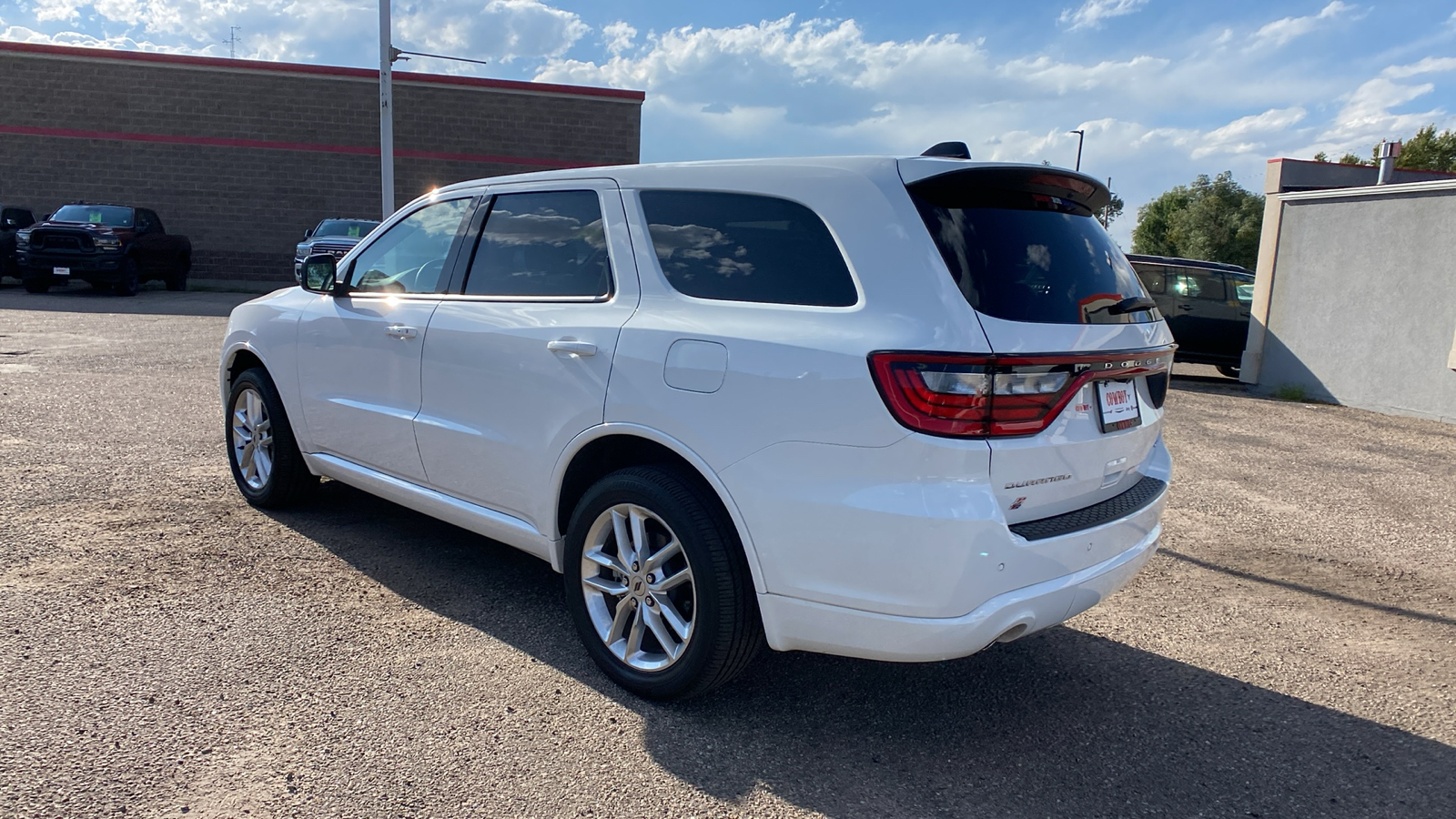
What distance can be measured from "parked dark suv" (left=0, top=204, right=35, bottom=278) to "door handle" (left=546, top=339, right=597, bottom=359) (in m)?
22.0

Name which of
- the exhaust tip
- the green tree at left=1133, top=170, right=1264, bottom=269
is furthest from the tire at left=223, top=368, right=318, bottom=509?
the green tree at left=1133, top=170, right=1264, bottom=269

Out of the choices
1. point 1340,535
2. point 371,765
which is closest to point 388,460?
point 371,765

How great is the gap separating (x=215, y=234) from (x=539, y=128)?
8377mm

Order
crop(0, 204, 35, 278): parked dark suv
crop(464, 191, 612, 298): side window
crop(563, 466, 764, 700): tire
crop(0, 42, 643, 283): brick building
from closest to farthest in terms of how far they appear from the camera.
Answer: crop(563, 466, 764, 700): tire < crop(464, 191, 612, 298): side window < crop(0, 204, 35, 278): parked dark suv < crop(0, 42, 643, 283): brick building

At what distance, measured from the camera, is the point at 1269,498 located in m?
6.55

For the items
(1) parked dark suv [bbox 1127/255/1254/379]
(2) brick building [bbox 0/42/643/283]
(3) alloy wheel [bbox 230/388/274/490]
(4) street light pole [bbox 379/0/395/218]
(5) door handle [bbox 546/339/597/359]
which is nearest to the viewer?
(5) door handle [bbox 546/339/597/359]

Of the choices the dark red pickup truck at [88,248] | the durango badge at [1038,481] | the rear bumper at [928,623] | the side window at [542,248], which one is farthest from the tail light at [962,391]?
the dark red pickup truck at [88,248]

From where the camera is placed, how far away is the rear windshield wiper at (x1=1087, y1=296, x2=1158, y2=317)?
3.03 meters

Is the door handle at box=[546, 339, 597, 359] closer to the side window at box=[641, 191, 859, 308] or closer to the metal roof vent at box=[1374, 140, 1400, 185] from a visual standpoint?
the side window at box=[641, 191, 859, 308]

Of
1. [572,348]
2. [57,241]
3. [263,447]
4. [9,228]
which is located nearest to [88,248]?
[57,241]

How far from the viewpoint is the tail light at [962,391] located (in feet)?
8.43

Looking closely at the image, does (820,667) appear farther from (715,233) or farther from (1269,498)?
(1269,498)

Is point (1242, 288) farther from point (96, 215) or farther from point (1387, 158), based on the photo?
point (96, 215)

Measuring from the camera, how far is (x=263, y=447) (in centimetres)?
515
